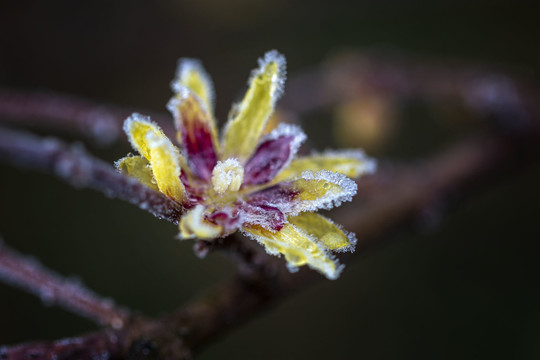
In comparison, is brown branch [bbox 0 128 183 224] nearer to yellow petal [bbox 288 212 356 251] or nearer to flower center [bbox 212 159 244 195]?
flower center [bbox 212 159 244 195]

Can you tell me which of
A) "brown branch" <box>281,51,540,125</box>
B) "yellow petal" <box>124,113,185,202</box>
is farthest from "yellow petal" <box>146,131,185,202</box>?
"brown branch" <box>281,51,540,125</box>

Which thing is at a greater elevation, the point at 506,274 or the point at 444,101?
the point at 444,101

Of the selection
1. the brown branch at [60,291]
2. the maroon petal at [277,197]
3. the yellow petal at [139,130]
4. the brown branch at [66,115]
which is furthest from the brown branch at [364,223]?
the brown branch at [66,115]

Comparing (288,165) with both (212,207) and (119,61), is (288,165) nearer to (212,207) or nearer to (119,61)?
(212,207)

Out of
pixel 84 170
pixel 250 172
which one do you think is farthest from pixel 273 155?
pixel 84 170

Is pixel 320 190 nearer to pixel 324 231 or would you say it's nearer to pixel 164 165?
pixel 324 231

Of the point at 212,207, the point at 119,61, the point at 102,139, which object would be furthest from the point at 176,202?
the point at 119,61
